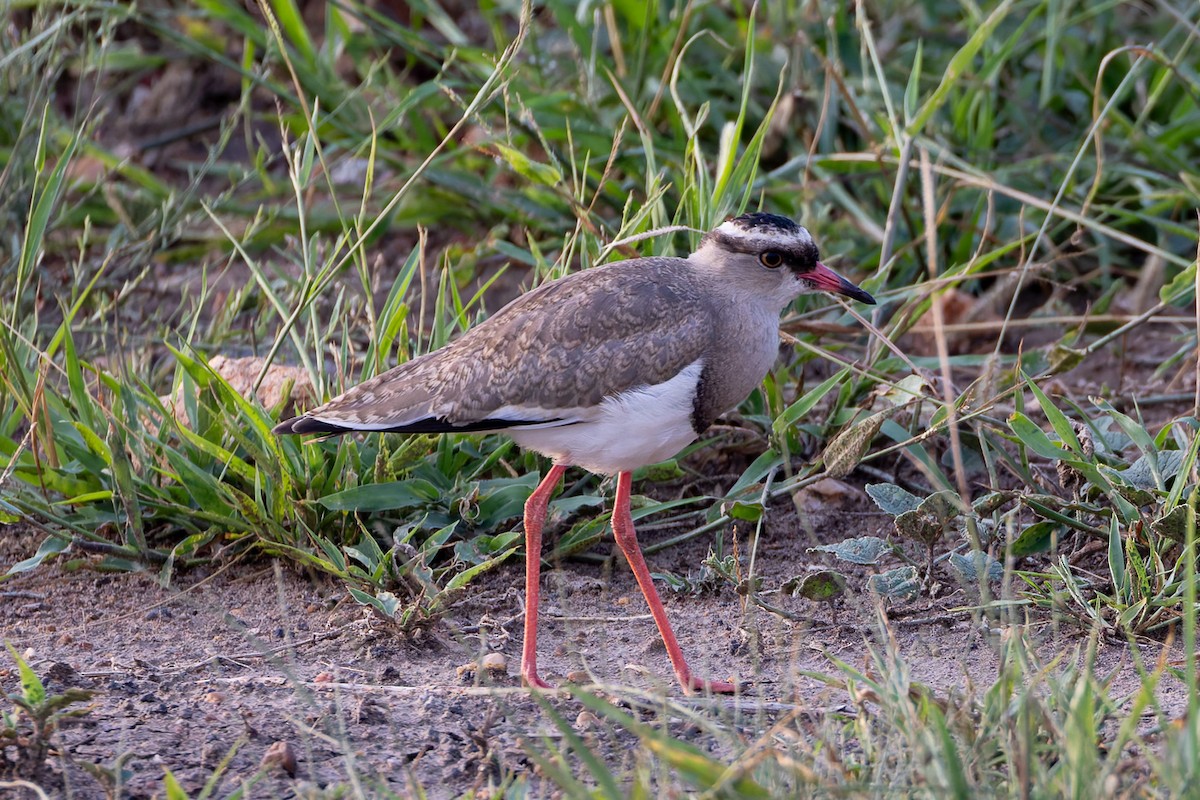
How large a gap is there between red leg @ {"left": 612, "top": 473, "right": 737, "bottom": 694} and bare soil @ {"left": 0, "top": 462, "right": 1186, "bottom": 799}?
53mm

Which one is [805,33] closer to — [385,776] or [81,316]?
[81,316]

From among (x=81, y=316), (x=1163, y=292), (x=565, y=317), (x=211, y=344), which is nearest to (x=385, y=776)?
(x=565, y=317)

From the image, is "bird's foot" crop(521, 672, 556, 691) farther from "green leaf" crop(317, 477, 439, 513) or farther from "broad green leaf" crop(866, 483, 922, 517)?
"broad green leaf" crop(866, 483, 922, 517)

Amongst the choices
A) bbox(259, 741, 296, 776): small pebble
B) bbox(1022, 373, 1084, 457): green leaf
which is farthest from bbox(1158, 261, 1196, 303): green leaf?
bbox(259, 741, 296, 776): small pebble

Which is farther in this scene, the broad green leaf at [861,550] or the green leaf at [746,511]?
the green leaf at [746,511]

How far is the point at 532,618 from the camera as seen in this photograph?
394cm

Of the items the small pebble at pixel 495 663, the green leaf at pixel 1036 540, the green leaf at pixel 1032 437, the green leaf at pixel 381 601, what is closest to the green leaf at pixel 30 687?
the green leaf at pixel 381 601

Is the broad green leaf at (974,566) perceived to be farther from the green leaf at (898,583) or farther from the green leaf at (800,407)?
the green leaf at (800,407)

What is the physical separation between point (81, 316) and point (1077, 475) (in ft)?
13.6

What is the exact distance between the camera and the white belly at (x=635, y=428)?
3852 mm

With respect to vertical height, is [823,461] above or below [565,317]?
below

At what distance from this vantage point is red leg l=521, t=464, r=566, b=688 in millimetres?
3873

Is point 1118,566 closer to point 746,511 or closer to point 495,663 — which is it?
point 746,511

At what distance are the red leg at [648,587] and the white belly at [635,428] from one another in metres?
0.24
